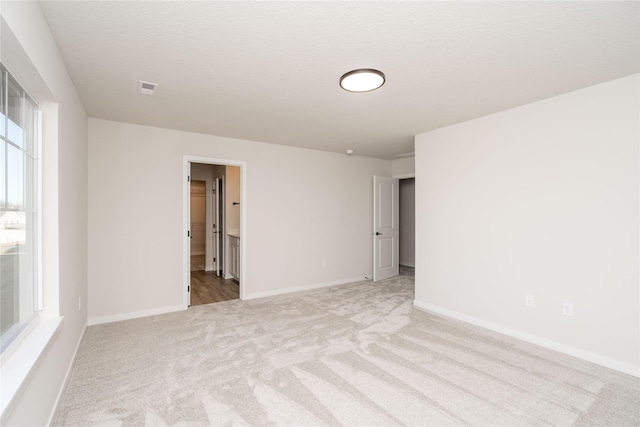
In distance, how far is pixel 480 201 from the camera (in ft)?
11.7

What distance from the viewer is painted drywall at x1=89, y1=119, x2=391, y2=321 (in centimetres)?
368

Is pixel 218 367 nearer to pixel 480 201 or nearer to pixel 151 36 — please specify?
pixel 151 36

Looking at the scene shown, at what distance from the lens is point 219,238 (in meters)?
6.47

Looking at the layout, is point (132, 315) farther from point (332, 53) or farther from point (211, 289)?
point (332, 53)

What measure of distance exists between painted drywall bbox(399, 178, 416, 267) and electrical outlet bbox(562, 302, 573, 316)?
14.6 ft

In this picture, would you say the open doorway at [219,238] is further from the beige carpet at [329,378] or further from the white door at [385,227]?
the white door at [385,227]

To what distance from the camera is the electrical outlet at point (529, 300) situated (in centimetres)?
311

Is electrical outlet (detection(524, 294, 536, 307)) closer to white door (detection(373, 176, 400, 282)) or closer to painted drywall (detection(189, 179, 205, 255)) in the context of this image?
white door (detection(373, 176, 400, 282))

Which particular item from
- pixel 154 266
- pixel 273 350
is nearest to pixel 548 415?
pixel 273 350

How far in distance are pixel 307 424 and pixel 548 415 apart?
61.5 inches

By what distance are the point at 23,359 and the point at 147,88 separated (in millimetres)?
2197

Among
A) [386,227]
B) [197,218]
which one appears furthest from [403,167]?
[197,218]

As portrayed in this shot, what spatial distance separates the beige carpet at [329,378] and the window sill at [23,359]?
0.62m

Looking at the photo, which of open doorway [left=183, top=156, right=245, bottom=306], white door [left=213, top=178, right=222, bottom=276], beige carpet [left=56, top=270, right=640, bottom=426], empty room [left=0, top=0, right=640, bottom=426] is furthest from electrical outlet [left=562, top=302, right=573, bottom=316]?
white door [left=213, top=178, right=222, bottom=276]
